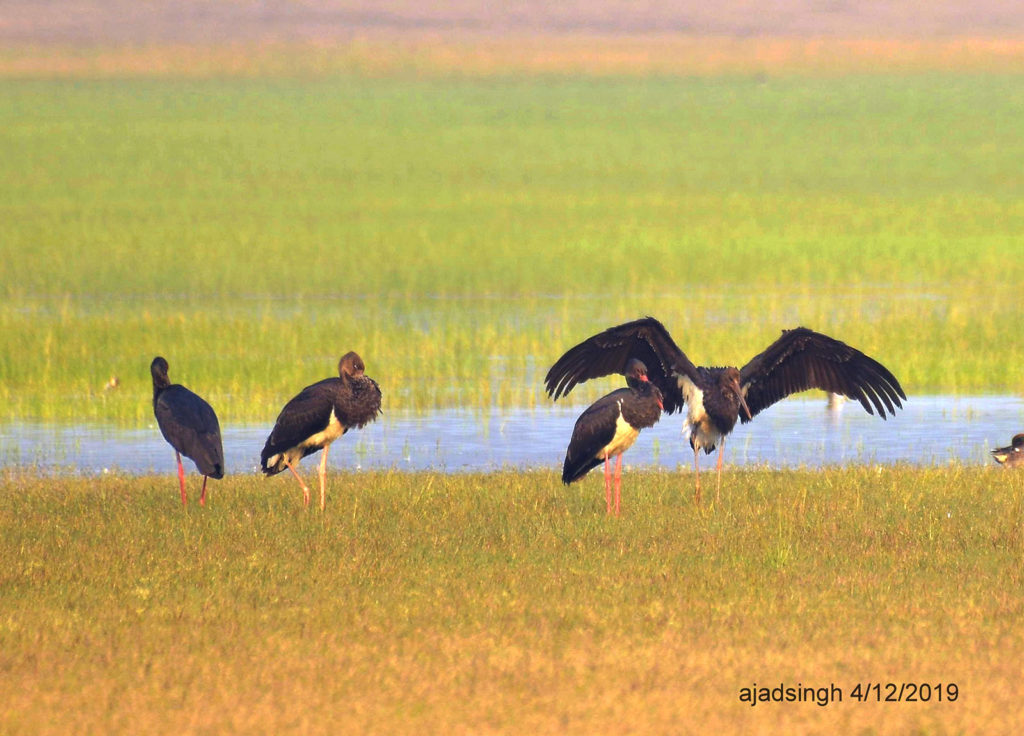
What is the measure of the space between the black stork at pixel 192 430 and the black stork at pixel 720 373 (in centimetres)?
252

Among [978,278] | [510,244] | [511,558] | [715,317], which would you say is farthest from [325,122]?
[511,558]

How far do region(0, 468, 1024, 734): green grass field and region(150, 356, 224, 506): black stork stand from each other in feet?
1.07

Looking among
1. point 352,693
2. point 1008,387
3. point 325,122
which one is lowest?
point 352,693

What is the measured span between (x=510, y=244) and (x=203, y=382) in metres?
44.8

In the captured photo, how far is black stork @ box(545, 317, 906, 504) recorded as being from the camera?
45.8 feet

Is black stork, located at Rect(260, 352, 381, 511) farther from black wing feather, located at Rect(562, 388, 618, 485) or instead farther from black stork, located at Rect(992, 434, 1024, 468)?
black stork, located at Rect(992, 434, 1024, 468)

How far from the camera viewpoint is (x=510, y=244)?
6731 centimetres

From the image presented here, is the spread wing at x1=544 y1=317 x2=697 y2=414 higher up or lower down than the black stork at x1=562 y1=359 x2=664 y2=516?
higher up

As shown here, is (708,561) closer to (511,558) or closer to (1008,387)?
(511,558)

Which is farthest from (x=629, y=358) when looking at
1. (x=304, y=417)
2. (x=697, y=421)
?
(x=304, y=417)

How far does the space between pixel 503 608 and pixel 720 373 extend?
15.6 ft

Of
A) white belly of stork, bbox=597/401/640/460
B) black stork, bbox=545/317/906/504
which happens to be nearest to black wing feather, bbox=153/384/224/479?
black stork, bbox=545/317/906/504

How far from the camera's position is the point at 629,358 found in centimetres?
1438

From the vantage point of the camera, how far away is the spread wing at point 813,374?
46.6ft
